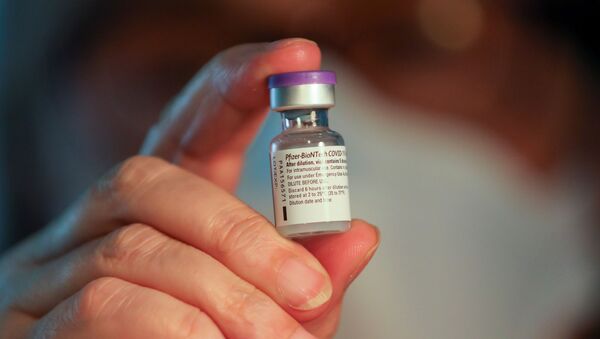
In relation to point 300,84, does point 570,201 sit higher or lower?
lower

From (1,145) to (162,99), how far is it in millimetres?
730

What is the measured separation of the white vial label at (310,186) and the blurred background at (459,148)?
1.06m

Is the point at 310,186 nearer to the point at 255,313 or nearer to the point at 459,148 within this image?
the point at 255,313

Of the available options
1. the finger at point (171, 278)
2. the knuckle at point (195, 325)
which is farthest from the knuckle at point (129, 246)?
the knuckle at point (195, 325)

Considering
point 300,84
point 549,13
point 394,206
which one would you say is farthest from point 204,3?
point 300,84

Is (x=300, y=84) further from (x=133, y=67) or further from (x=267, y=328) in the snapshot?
(x=133, y=67)

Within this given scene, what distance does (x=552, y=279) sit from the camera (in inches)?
79.4

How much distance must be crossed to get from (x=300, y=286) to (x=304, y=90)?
0.97 feet

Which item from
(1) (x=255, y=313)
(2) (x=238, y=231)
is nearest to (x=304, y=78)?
(2) (x=238, y=231)

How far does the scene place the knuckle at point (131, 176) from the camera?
1136 millimetres

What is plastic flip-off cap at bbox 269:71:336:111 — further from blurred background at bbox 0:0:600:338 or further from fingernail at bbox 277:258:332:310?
blurred background at bbox 0:0:600:338

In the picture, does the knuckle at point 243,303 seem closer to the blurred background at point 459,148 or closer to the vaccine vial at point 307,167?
the vaccine vial at point 307,167

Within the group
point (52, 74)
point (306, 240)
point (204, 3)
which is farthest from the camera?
point (52, 74)

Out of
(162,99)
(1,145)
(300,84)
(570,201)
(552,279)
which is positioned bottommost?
(552,279)
